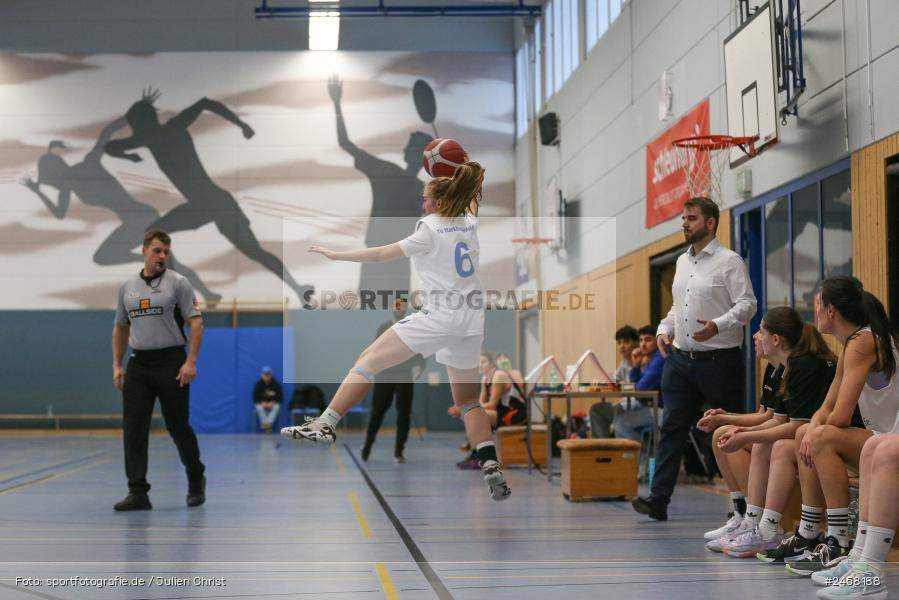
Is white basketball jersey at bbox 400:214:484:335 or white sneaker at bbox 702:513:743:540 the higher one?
white basketball jersey at bbox 400:214:484:335

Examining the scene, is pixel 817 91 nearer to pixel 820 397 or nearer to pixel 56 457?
pixel 820 397

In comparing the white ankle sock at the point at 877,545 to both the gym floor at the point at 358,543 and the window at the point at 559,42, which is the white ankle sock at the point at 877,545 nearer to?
the gym floor at the point at 358,543

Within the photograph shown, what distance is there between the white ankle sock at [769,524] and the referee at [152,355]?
12.8ft

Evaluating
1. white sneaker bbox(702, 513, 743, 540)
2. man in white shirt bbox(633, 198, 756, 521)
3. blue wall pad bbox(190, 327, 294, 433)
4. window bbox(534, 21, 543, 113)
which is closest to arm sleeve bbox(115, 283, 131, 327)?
man in white shirt bbox(633, 198, 756, 521)

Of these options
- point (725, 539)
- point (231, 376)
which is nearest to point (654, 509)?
point (725, 539)

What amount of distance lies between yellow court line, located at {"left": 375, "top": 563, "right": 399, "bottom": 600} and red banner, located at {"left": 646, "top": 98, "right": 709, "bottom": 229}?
23.6 ft

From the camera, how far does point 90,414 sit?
866 inches

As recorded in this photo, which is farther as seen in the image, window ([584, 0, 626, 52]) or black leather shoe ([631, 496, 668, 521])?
window ([584, 0, 626, 52])

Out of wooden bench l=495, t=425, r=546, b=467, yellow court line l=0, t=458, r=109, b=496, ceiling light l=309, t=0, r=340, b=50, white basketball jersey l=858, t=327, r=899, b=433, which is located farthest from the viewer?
ceiling light l=309, t=0, r=340, b=50

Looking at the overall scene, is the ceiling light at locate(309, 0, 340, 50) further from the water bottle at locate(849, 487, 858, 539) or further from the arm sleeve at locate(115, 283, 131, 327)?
the water bottle at locate(849, 487, 858, 539)

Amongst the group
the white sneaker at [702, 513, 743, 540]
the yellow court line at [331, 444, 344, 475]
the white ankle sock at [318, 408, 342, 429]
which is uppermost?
the white ankle sock at [318, 408, 342, 429]

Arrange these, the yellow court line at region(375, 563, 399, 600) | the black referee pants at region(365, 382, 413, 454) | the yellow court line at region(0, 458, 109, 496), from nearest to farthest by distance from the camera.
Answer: the yellow court line at region(375, 563, 399, 600)
the yellow court line at region(0, 458, 109, 496)
the black referee pants at region(365, 382, 413, 454)

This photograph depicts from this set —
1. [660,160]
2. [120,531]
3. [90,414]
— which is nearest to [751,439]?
[120,531]

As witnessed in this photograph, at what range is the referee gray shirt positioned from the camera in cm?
726
